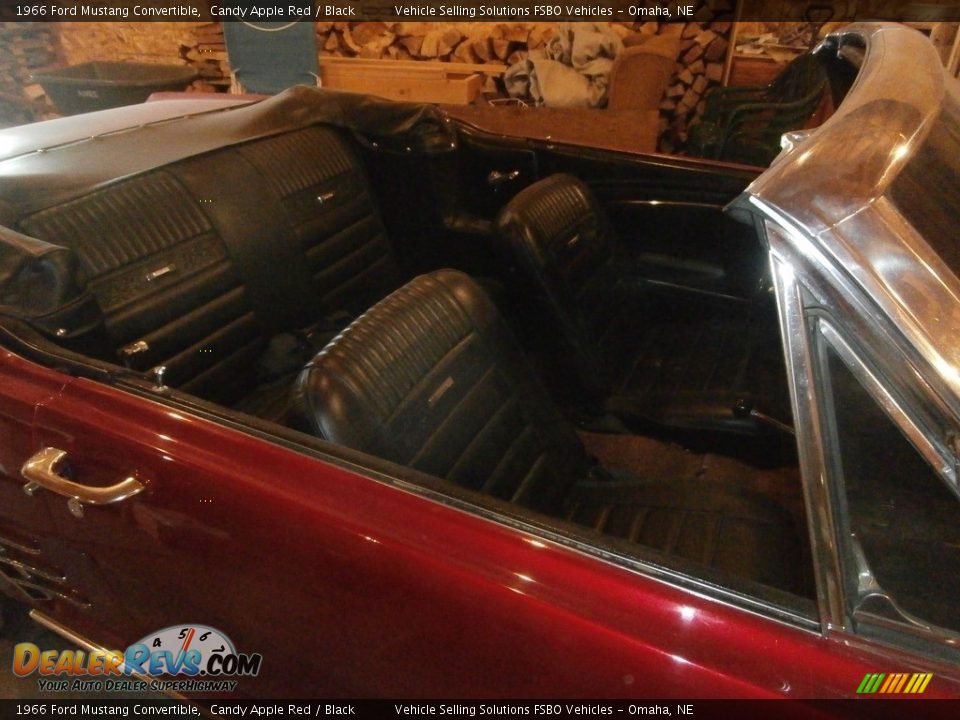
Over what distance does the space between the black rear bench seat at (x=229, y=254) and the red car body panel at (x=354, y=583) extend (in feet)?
1.13

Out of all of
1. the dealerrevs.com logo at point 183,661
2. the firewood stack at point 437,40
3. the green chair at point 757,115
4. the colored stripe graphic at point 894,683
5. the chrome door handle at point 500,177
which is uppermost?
the firewood stack at point 437,40

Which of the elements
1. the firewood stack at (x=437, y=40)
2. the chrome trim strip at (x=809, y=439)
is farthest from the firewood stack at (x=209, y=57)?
the chrome trim strip at (x=809, y=439)

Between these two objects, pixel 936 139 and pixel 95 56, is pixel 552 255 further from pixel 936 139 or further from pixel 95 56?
pixel 95 56

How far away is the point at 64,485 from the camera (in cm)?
94

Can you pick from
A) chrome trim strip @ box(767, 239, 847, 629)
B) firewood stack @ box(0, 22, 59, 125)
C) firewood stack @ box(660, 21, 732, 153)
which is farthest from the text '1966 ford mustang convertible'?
firewood stack @ box(0, 22, 59, 125)

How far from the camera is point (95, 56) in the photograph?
5.24 m

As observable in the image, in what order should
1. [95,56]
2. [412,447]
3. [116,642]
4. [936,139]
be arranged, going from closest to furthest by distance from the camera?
[936,139] → [412,447] → [116,642] → [95,56]

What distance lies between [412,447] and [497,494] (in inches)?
9.1

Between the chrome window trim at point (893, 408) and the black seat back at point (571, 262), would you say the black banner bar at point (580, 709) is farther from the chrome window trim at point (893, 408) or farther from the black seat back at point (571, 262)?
A: the black seat back at point (571, 262)

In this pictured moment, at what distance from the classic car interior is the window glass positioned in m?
0.36

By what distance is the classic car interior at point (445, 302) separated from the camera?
1.14 metres

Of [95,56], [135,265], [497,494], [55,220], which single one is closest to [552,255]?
[497,494]

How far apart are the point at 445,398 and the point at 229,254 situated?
0.74m

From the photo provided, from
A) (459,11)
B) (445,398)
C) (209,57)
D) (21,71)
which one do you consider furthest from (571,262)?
(21,71)
